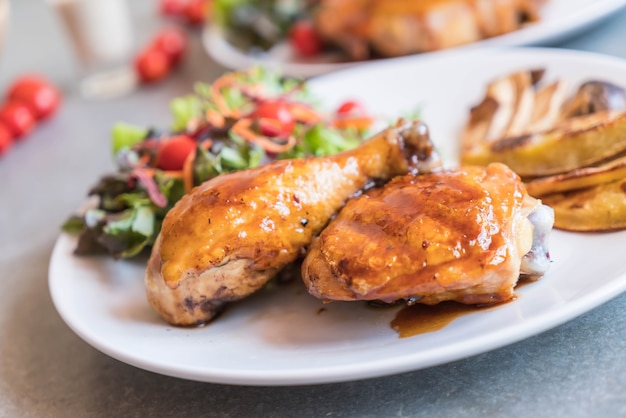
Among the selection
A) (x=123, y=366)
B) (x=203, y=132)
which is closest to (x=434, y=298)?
(x=123, y=366)

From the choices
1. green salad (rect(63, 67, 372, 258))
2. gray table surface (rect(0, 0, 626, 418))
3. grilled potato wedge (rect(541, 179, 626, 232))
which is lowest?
gray table surface (rect(0, 0, 626, 418))

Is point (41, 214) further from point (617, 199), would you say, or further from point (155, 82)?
point (617, 199)

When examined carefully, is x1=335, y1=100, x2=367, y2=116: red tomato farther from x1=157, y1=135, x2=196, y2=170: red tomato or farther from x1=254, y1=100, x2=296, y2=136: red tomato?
x1=157, y1=135, x2=196, y2=170: red tomato

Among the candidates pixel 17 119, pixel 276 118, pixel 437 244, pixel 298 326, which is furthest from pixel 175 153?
pixel 17 119

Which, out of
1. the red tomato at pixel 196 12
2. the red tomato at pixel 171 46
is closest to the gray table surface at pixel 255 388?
the red tomato at pixel 171 46

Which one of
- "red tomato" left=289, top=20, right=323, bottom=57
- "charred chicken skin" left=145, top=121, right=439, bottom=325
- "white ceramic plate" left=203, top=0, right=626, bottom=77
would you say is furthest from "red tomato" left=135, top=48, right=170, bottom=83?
"charred chicken skin" left=145, top=121, right=439, bottom=325

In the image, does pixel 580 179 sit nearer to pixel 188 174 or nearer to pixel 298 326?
pixel 298 326
